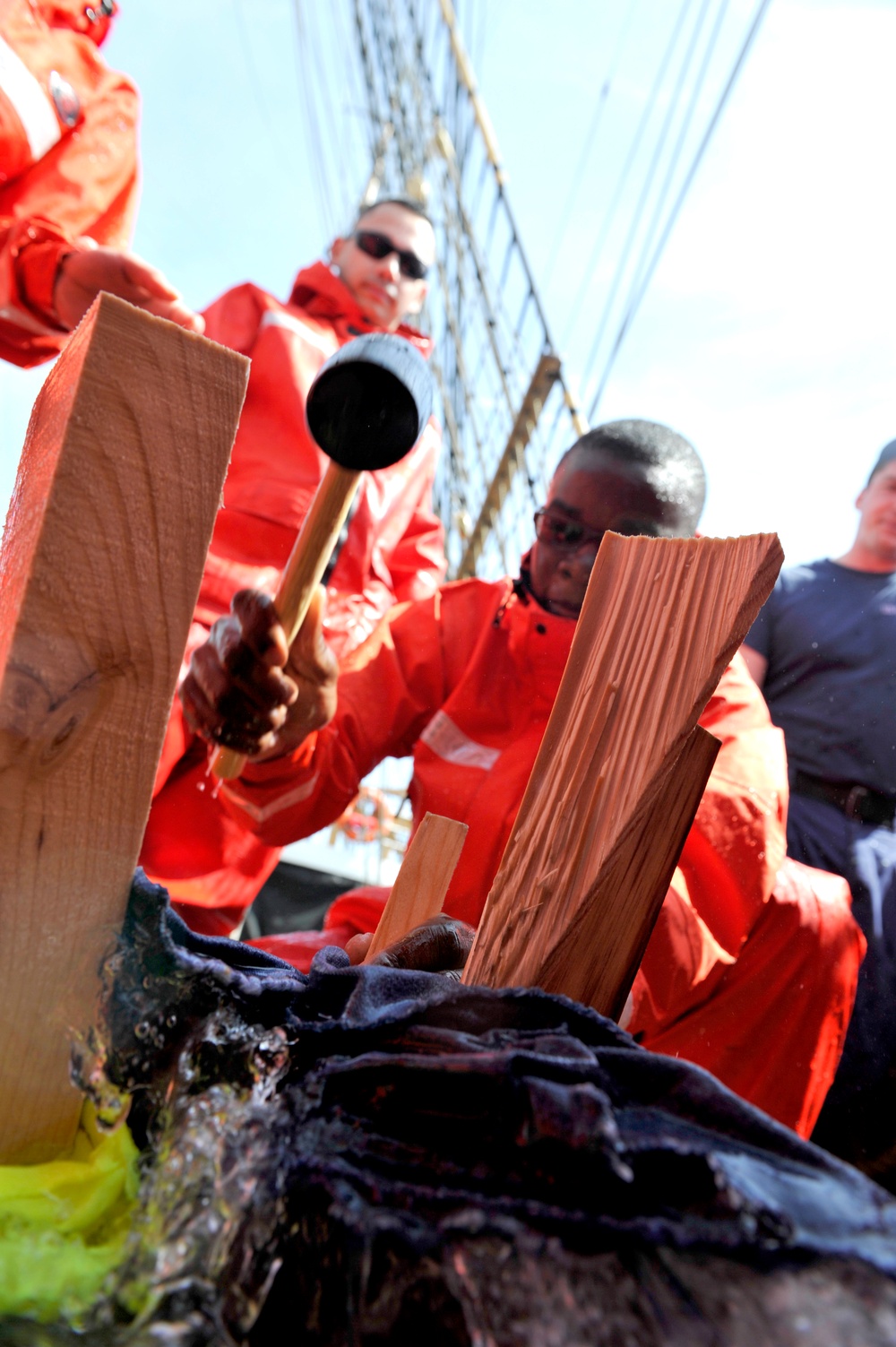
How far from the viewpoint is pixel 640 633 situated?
542 millimetres

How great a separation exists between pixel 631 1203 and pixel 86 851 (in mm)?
301

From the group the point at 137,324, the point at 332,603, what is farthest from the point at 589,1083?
the point at 332,603

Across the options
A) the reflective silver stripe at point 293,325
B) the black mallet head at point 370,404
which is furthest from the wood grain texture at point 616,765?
the reflective silver stripe at point 293,325

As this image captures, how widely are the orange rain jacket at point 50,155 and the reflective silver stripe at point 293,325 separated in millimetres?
414

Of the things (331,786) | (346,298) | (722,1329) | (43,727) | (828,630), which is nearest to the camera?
(722,1329)

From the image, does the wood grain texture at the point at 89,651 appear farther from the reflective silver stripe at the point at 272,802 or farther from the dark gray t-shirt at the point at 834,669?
the dark gray t-shirt at the point at 834,669

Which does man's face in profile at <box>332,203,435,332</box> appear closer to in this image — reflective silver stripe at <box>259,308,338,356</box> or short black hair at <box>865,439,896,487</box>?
reflective silver stripe at <box>259,308,338,356</box>

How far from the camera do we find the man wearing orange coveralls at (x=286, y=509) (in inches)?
79.7

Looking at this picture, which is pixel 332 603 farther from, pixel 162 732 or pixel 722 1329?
pixel 722 1329

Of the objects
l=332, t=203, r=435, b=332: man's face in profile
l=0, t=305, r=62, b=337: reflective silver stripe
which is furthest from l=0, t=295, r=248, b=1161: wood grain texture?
l=332, t=203, r=435, b=332: man's face in profile

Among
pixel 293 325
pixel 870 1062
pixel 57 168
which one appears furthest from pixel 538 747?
pixel 57 168

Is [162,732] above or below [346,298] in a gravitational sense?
below

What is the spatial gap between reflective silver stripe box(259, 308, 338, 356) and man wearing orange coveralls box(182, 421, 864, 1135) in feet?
3.59

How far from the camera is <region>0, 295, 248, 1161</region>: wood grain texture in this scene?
438mm
